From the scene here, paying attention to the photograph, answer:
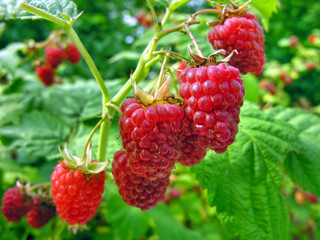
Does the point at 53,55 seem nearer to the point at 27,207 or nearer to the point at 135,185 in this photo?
the point at 27,207

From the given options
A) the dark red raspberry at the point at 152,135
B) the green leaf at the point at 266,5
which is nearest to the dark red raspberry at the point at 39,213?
the dark red raspberry at the point at 152,135

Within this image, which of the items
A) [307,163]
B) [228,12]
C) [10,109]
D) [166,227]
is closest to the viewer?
[228,12]

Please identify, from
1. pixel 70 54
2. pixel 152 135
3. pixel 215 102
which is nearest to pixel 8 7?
pixel 152 135

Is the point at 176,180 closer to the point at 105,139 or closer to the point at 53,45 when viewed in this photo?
the point at 53,45

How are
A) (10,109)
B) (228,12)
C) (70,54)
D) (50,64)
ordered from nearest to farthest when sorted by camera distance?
1. (228,12)
2. (10,109)
3. (50,64)
4. (70,54)

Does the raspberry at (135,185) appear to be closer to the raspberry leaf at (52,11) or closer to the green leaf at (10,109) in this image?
the raspberry leaf at (52,11)

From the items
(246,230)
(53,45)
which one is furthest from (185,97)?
(53,45)
